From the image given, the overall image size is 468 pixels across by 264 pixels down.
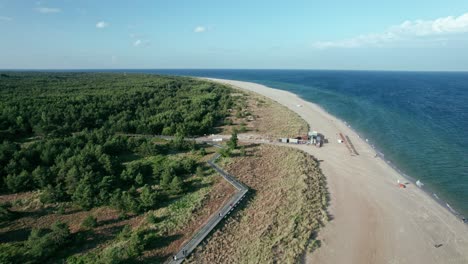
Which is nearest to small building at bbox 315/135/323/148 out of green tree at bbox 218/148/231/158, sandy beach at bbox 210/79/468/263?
sandy beach at bbox 210/79/468/263

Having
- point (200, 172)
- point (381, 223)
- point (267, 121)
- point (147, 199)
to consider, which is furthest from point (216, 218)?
point (267, 121)

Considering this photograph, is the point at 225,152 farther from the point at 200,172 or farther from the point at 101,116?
the point at 101,116

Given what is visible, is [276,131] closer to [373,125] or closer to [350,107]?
[373,125]

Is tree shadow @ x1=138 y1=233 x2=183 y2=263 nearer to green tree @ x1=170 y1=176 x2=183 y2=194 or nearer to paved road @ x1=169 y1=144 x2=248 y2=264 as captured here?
paved road @ x1=169 y1=144 x2=248 y2=264

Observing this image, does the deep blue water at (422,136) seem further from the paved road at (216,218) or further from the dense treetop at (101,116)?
the dense treetop at (101,116)

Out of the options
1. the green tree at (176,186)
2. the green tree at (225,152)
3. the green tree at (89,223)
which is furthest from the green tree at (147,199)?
the green tree at (225,152)
